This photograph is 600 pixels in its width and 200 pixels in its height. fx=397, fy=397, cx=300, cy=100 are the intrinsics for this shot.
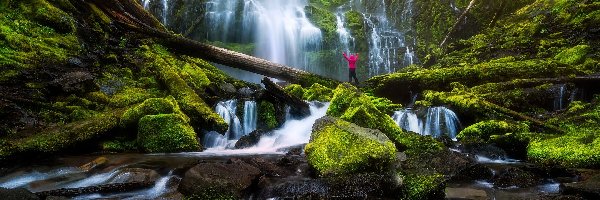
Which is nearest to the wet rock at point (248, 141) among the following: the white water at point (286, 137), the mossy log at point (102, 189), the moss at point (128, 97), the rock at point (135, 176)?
the white water at point (286, 137)

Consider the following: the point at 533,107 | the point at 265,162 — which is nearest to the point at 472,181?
the point at 265,162

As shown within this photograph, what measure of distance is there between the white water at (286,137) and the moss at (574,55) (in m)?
7.86

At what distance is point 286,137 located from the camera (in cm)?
1039

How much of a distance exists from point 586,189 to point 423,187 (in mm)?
1923

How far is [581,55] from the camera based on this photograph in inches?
496

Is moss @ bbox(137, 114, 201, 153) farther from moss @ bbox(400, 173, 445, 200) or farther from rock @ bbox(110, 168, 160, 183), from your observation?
moss @ bbox(400, 173, 445, 200)

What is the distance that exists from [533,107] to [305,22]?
61.3ft

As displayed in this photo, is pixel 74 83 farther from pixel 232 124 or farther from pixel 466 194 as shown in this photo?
pixel 466 194

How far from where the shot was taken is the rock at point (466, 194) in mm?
5065

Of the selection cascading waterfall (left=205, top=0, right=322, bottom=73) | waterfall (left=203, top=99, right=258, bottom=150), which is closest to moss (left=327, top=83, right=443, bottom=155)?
waterfall (left=203, top=99, right=258, bottom=150)

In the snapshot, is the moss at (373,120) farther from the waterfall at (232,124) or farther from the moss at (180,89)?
the waterfall at (232,124)

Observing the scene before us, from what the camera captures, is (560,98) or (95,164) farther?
(560,98)

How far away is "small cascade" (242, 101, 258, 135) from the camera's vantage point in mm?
11366

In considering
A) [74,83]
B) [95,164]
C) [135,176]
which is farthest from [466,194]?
[74,83]
